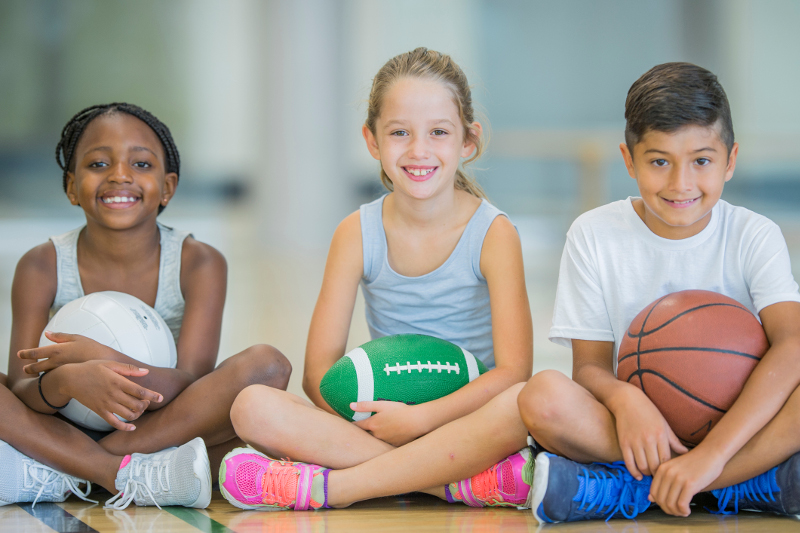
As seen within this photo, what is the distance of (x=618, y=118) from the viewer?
11.3 metres

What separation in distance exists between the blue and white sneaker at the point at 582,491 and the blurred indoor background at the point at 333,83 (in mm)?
6506

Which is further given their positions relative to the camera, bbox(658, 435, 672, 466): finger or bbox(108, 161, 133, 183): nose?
bbox(108, 161, 133, 183): nose

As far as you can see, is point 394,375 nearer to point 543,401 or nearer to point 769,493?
point 543,401

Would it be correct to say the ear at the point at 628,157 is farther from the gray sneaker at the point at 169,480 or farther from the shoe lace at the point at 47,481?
the shoe lace at the point at 47,481

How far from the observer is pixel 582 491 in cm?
118

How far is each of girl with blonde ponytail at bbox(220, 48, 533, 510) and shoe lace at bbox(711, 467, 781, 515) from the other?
32 centimetres

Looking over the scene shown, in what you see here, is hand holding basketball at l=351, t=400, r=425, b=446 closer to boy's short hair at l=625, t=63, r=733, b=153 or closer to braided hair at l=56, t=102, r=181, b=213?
boy's short hair at l=625, t=63, r=733, b=153

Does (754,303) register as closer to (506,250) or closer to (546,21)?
(506,250)

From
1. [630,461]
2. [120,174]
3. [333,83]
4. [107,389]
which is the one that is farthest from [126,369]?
[333,83]

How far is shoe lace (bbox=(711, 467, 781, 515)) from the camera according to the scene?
3.91ft

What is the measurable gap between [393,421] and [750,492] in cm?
58

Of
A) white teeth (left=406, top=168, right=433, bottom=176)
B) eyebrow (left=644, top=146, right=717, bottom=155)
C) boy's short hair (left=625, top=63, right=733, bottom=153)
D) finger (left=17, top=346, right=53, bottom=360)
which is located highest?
boy's short hair (left=625, top=63, right=733, bottom=153)

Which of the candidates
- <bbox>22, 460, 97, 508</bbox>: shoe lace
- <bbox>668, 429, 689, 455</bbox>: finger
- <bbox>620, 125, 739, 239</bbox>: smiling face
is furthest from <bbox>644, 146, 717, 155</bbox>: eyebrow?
<bbox>22, 460, 97, 508</bbox>: shoe lace

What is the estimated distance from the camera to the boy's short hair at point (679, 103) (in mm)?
1311
